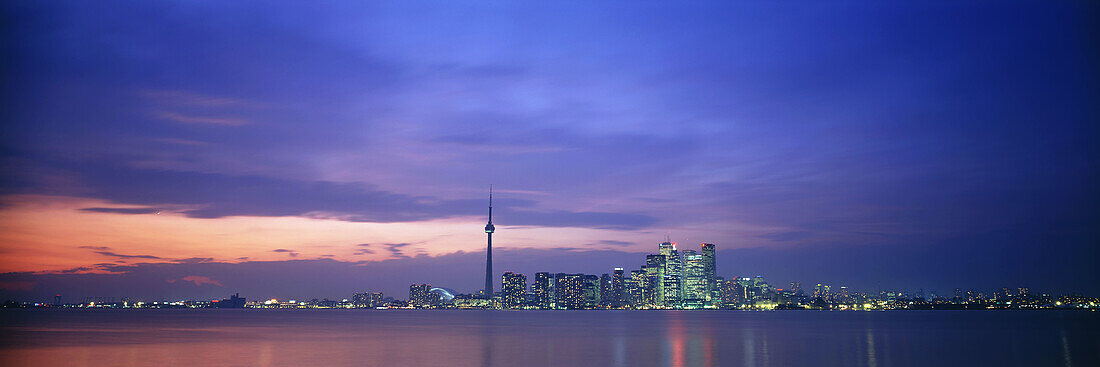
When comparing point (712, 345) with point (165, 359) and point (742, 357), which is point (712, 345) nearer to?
point (742, 357)

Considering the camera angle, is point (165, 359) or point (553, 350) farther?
point (553, 350)

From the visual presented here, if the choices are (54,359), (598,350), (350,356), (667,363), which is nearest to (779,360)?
(667,363)

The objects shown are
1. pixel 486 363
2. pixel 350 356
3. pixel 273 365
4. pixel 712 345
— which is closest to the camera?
pixel 273 365

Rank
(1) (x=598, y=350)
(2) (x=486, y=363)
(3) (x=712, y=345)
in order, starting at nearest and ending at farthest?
(2) (x=486, y=363)
(1) (x=598, y=350)
(3) (x=712, y=345)

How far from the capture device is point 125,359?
60.9 meters

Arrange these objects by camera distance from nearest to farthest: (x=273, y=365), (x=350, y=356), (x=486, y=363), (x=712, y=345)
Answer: (x=273, y=365), (x=486, y=363), (x=350, y=356), (x=712, y=345)

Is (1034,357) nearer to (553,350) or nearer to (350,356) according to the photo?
(553,350)

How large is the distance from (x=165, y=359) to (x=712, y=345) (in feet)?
187

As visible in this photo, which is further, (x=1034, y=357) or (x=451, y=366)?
(x=1034, y=357)

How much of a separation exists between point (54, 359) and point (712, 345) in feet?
217

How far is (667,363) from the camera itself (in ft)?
194

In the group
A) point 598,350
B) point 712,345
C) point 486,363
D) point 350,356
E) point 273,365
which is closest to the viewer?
point 273,365

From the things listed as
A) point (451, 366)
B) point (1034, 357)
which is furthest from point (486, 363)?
point (1034, 357)

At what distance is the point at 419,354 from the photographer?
68500 millimetres
